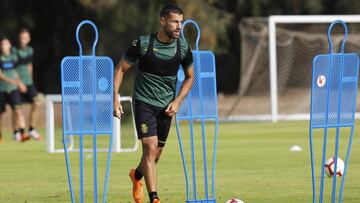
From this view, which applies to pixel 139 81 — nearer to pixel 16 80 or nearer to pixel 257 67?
pixel 16 80

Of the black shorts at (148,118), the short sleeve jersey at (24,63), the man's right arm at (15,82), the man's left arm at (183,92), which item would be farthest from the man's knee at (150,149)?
the short sleeve jersey at (24,63)

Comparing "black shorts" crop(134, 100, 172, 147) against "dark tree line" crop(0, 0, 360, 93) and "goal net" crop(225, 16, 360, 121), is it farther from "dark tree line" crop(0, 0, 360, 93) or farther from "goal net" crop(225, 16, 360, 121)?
"dark tree line" crop(0, 0, 360, 93)

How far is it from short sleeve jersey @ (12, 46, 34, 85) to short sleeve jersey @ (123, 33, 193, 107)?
1281 centimetres

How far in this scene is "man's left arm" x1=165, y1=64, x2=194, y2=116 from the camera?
36.8 ft

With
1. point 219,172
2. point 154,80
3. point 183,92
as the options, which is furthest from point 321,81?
point 219,172

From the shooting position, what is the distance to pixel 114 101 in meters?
10.8

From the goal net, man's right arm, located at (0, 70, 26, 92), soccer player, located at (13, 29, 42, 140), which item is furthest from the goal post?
man's right arm, located at (0, 70, 26, 92)

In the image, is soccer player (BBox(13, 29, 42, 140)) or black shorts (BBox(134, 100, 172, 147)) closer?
black shorts (BBox(134, 100, 172, 147))

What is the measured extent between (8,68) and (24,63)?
66 cm

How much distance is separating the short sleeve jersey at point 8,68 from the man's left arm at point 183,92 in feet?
41.2

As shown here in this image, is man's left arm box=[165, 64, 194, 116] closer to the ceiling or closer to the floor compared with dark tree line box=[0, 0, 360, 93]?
closer to the ceiling

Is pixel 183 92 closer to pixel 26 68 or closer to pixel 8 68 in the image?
pixel 8 68

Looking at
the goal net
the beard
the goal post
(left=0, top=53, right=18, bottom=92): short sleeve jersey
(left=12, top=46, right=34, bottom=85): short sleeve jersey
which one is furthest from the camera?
the goal net

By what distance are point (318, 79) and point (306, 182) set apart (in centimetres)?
439
